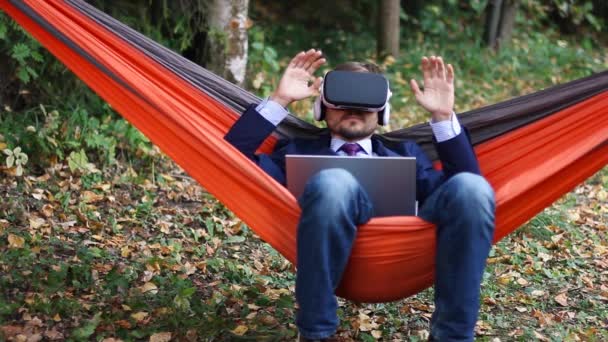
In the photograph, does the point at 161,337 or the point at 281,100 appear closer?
the point at 161,337

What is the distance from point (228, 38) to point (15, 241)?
1967 mm

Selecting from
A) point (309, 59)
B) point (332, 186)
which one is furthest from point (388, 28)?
point (332, 186)

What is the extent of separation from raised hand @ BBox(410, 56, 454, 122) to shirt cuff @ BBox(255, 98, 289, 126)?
0.43 m

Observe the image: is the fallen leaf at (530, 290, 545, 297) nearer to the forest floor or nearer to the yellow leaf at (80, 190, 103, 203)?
the forest floor

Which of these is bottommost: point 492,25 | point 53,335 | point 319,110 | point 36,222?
point 53,335

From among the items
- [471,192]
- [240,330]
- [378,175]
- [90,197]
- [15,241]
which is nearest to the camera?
[471,192]

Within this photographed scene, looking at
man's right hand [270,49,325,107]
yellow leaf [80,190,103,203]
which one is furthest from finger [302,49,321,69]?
yellow leaf [80,190,103,203]

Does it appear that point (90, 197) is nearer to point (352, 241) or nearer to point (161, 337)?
point (161, 337)

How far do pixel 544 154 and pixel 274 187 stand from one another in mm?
896

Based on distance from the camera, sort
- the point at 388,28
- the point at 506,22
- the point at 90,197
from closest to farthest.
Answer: the point at 90,197 < the point at 388,28 < the point at 506,22

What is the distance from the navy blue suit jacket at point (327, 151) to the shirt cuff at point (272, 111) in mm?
14

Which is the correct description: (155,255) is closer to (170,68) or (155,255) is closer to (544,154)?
(170,68)

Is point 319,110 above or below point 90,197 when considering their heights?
above

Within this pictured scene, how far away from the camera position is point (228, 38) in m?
4.55
